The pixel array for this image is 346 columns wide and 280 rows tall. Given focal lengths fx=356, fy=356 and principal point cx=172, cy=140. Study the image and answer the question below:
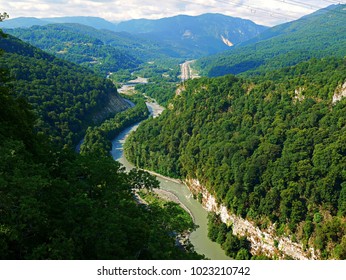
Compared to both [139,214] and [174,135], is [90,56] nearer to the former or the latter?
[174,135]

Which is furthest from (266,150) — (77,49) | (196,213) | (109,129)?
(77,49)

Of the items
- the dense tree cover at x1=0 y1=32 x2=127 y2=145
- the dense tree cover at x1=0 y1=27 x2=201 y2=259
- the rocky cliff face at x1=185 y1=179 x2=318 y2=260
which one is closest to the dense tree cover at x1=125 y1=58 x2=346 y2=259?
the rocky cliff face at x1=185 y1=179 x2=318 y2=260

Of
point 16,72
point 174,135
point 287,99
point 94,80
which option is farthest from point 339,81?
point 94,80

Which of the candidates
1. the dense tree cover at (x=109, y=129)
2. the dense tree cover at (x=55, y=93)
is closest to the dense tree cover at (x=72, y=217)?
the dense tree cover at (x=109, y=129)

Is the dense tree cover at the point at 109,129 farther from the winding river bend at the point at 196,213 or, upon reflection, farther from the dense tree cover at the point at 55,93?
the winding river bend at the point at 196,213

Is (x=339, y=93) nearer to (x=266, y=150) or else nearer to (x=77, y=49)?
(x=266, y=150)
